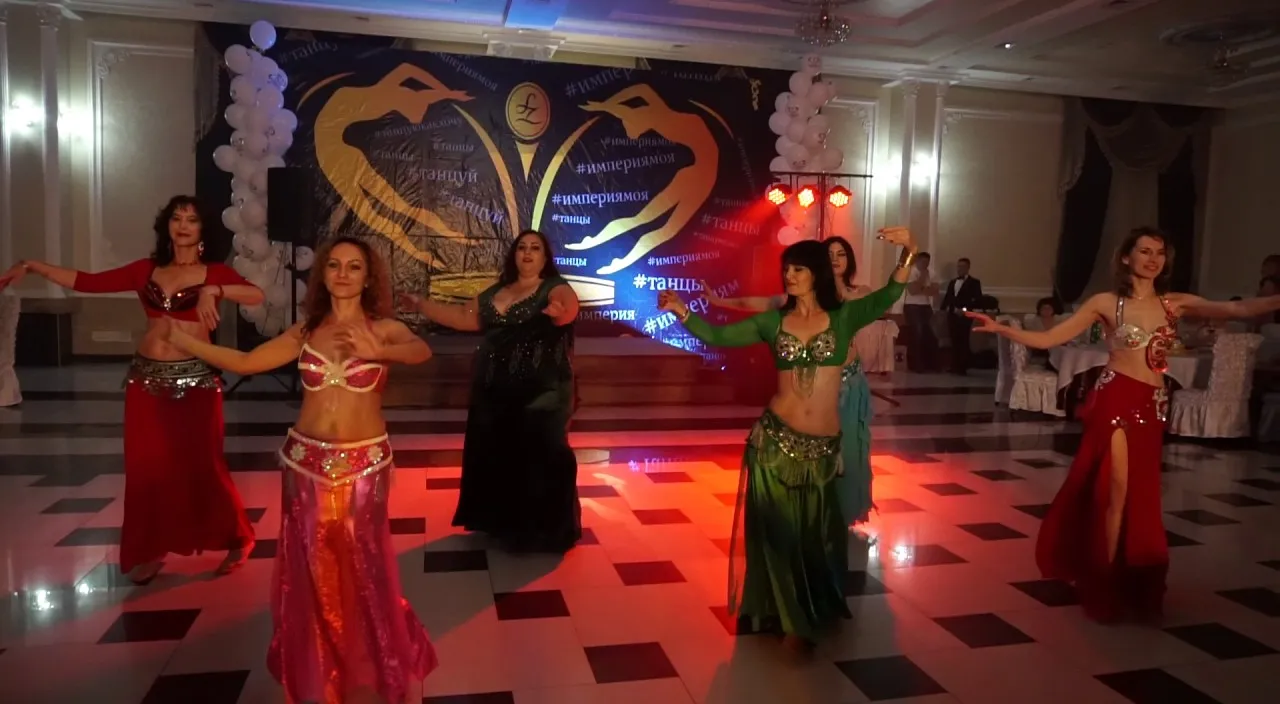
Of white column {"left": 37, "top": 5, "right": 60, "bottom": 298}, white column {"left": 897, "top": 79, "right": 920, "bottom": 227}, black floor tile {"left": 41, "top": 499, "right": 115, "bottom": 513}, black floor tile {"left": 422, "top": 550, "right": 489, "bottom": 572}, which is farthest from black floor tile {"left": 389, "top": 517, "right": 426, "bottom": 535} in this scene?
white column {"left": 897, "top": 79, "right": 920, "bottom": 227}

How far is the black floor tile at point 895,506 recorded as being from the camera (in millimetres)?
4621

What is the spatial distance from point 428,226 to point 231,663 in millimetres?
7120

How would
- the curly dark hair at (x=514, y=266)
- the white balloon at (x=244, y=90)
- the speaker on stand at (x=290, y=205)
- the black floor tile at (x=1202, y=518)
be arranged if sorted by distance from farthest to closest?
1. the white balloon at (x=244, y=90)
2. the speaker on stand at (x=290, y=205)
3. the black floor tile at (x=1202, y=518)
4. the curly dark hair at (x=514, y=266)

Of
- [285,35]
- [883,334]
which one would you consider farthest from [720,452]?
[285,35]

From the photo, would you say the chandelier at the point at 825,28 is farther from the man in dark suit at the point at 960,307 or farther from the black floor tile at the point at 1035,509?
the man in dark suit at the point at 960,307

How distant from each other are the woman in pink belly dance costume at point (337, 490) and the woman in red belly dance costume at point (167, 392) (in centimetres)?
90

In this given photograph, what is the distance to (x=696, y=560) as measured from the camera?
3738 millimetres

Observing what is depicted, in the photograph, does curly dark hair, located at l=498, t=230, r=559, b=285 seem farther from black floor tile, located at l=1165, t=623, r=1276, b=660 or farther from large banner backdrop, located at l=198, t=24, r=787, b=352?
large banner backdrop, located at l=198, t=24, r=787, b=352

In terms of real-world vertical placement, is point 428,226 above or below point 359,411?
above

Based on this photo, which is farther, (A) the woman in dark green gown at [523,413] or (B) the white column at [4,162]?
(B) the white column at [4,162]

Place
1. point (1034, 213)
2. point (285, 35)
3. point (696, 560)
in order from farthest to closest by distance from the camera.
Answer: point (1034, 213) → point (285, 35) → point (696, 560)

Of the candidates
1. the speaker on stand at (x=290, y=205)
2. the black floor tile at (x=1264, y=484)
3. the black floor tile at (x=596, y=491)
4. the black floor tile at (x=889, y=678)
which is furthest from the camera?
the speaker on stand at (x=290, y=205)

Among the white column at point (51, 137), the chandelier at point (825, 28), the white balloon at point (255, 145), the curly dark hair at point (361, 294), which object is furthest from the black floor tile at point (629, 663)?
the white column at point (51, 137)

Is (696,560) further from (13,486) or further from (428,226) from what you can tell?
(428,226)
